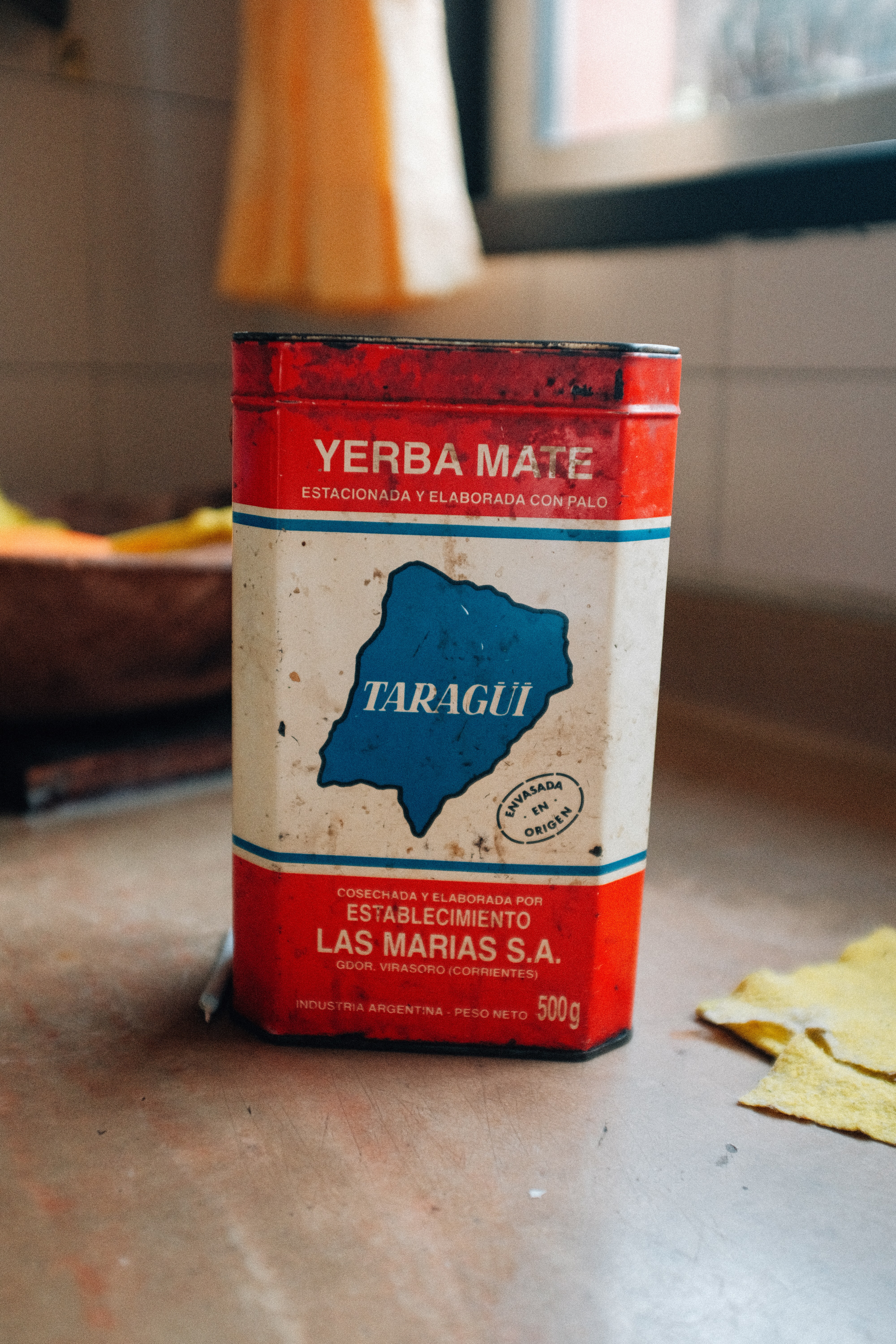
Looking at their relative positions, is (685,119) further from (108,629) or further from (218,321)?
(108,629)

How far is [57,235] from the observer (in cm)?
166

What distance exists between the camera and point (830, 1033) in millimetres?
708

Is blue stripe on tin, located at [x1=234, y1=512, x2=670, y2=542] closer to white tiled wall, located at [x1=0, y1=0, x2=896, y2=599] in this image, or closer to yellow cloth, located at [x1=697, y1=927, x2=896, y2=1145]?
yellow cloth, located at [x1=697, y1=927, x2=896, y2=1145]

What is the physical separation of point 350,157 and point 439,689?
117cm

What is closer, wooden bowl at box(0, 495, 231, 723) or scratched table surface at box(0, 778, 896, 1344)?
scratched table surface at box(0, 778, 896, 1344)

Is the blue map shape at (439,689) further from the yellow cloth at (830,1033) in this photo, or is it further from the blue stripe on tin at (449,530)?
the yellow cloth at (830,1033)

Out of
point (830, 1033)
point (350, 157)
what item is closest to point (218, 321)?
point (350, 157)

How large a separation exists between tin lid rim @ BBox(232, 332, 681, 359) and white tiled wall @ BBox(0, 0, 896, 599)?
2.57 ft

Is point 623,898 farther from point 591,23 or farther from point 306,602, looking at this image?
point 591,23

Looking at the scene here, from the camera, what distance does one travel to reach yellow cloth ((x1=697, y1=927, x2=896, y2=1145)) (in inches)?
25.5

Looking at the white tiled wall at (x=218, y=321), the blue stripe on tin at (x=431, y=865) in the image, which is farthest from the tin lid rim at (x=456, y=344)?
the white tiled wall at (x=218, y=321)

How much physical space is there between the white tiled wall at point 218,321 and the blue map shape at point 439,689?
79 cm

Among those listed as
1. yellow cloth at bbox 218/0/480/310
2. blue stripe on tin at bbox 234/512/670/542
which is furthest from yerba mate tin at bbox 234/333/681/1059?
yellow cloth at bbox 218/0/480/310

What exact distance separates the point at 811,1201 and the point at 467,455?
0.42m
